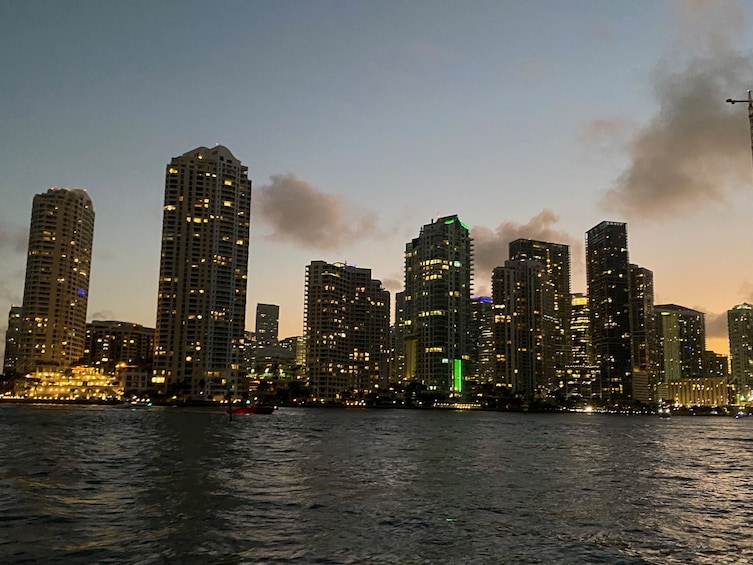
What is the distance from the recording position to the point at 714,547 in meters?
30.0

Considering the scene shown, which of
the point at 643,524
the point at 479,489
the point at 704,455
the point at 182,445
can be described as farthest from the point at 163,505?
the point at 704,455

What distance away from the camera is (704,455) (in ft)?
296

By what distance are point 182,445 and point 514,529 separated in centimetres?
5970

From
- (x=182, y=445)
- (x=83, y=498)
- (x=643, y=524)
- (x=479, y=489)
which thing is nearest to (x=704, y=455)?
(x=479, y=489)

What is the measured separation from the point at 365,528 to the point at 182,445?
56769 millimetres

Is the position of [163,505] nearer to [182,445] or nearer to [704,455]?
[182,445]

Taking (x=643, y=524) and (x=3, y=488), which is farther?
(x=3, y=488)

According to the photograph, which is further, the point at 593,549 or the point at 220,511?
the point at 220,511

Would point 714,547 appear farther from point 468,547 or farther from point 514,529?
point 468,547

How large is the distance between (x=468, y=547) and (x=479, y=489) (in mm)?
18666

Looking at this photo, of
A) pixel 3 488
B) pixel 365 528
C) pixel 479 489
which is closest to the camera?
pixel 365 528

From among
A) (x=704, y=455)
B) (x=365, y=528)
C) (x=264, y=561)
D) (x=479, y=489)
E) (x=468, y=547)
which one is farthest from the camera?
(x=704, y=455)

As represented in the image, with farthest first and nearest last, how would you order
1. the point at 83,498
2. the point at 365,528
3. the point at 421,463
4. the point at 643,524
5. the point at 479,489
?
the point at 421,463 → the point at 479,489 → the point at 83,498 → the point at 643,524 → the point at 365,528

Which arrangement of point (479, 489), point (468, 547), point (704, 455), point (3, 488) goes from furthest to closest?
1. point (704, 455)
2. point (479, 489)
3. point (3, 488)
4. point (468, 547)
